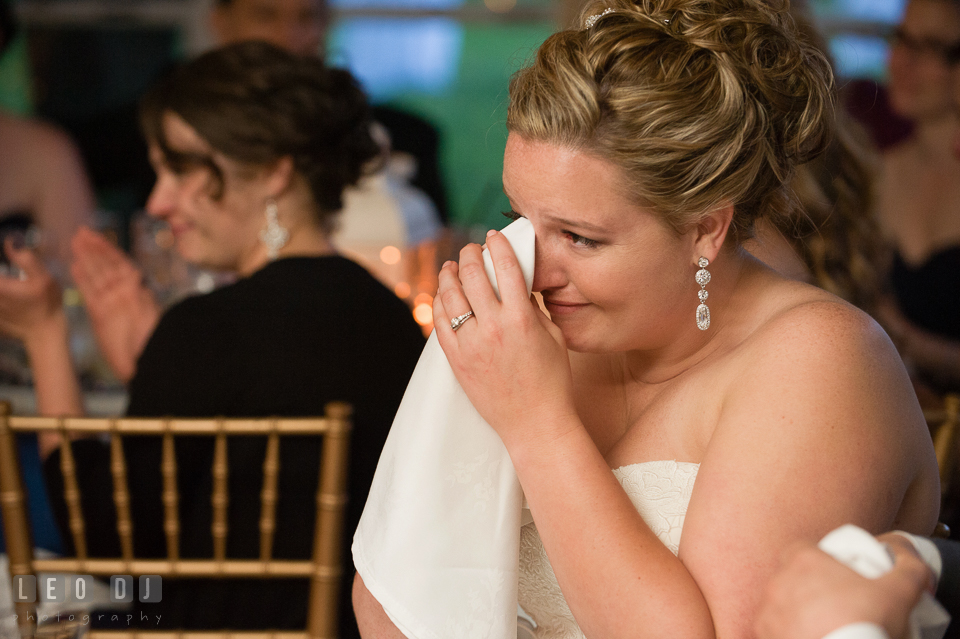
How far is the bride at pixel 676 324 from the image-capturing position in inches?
32.4

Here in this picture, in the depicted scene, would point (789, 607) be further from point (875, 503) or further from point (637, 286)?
point (637, 286)

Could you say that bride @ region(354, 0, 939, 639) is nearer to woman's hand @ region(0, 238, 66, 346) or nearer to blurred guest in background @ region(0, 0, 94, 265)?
woman's hand @ region(0, 238, 66, 346)

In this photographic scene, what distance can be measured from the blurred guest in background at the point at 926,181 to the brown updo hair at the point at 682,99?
213cm

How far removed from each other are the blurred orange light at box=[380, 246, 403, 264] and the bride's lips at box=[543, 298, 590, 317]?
1558mm

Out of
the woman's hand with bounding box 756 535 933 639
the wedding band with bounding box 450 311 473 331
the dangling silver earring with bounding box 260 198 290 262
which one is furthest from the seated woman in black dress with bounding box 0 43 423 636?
the woman's hand with bounding box 756 535 933 639

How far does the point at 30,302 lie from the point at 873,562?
1683 mm

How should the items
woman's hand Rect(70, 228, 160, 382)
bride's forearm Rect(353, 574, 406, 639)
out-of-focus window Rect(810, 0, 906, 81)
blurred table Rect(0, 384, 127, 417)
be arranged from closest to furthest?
bride's forearm Rect(353, 574, 406, 639), woman's hand Rect(70, 228, 160, 382), blurred table Rect(0, 384, 127, 417), out-of-focus window Rect(810, 0, 906, 81)

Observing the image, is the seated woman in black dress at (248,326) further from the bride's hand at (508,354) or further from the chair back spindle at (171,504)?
the bride's hand at (508,354)

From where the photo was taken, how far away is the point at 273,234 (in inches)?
74.1

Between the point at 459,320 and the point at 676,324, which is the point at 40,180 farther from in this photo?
the point at 676,324

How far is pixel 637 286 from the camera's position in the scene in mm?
939

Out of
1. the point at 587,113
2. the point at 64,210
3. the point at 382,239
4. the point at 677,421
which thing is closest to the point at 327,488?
the point at 677,421

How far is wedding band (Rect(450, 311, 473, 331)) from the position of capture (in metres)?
0.94

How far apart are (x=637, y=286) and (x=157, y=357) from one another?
946 millimetres
